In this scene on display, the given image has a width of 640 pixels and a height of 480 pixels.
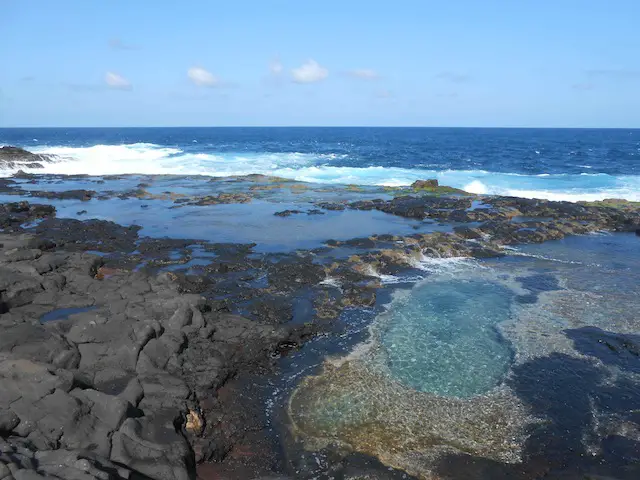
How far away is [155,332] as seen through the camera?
12.7 m

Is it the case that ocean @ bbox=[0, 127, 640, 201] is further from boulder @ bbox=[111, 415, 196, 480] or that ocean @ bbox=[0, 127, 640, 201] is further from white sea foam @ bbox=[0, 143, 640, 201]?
boulder @ bbox=[111, 415, 196, 480]

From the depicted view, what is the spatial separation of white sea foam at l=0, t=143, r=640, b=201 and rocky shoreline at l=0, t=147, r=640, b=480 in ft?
66.5

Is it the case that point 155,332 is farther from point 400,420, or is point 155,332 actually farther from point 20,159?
point 20,159

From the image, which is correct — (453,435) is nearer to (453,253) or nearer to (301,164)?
(453,253)

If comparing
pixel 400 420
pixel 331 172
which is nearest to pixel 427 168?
pixel 331 172

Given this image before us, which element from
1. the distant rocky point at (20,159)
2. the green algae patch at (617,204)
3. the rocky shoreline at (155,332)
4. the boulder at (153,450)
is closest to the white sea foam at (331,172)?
the distant rocky point at (20,159)

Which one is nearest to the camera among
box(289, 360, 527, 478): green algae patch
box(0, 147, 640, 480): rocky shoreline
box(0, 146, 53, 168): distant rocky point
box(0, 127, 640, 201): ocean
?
box(0, 147, 640, 480): rocky shoreline

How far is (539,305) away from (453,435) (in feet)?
29.4

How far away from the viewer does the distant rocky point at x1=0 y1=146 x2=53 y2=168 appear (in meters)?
53.2

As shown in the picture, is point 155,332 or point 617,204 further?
point 617,204

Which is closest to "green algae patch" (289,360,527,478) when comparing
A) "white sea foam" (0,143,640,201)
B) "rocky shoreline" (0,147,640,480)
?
"rocky shoreline" (0,147,640,480)

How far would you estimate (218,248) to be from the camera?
2220cm

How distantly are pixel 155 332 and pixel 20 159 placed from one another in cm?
5439

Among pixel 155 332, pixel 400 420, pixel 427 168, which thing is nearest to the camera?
pixel 400 420
